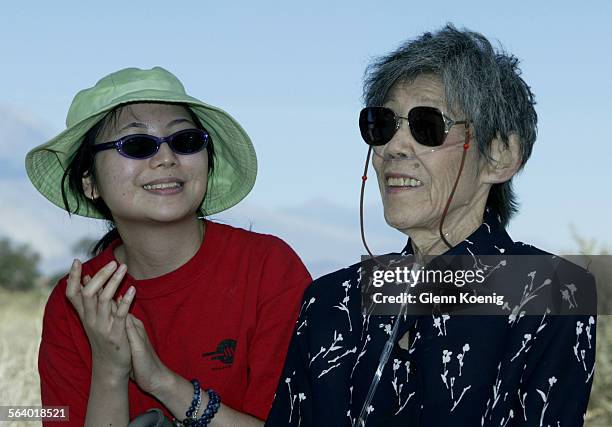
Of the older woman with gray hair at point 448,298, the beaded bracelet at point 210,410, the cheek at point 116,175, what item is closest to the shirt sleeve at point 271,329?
the beaded bracelet at point 210,410

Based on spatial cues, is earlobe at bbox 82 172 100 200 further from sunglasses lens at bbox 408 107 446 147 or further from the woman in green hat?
sunglasses lens at bbox 408 107 446 147

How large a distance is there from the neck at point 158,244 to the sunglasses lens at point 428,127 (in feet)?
4.07

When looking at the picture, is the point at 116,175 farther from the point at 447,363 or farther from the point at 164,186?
the point at 447,363

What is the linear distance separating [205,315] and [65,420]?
78 cm

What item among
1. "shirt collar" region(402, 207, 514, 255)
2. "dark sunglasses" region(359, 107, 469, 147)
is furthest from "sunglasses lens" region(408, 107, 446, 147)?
"shirt collar" region(402, 207, 514, 255)

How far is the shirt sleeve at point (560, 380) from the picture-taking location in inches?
134

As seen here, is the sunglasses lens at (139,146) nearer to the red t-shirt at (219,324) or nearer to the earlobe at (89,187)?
the earlobe at (89,187)

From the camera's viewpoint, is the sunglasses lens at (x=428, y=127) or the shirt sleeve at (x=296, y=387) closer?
the sunglasses lens at (x=428, y=127)

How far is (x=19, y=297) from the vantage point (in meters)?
14.3

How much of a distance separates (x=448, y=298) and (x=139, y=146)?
1.47 metres

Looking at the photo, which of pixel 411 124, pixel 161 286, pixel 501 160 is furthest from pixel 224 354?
pixel 501 160

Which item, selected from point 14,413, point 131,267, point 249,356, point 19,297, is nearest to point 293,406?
point 249,356

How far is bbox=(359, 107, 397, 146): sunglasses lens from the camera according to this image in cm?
377

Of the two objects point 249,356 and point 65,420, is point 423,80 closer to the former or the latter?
point 249,356
